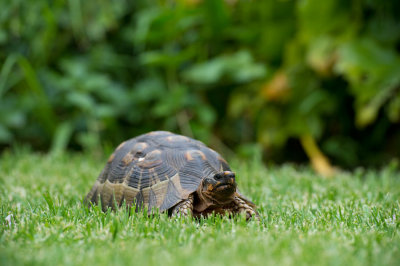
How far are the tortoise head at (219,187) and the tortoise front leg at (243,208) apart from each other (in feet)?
0.31

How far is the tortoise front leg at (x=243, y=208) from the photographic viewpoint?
→ 2.49 metres

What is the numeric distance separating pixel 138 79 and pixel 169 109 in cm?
132

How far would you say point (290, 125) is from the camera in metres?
5.60

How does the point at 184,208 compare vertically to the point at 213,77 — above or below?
below

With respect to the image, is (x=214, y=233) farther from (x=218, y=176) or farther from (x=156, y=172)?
(x=156, y=172)

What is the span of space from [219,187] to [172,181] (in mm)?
317

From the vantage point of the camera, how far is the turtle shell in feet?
8.14

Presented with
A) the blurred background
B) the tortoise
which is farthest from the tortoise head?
the blurred background

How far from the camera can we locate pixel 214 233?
204 centimetres

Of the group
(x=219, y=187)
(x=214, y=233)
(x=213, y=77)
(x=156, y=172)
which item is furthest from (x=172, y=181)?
(x=213, y=77)

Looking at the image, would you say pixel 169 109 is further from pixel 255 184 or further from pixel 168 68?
pixel 255 184

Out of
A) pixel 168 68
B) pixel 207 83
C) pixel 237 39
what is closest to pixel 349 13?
pixel 237 39

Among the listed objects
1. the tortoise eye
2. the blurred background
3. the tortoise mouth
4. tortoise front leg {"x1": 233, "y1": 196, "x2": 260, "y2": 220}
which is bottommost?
tortoise front leg {"x1": 233, "y1": 196, "x2": 260, "y2": 220}

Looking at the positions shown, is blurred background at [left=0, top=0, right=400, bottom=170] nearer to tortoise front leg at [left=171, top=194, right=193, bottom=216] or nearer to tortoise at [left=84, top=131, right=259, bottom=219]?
tortoise at [left=84, top=131, right=259, bottom=219]
